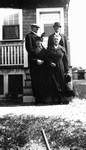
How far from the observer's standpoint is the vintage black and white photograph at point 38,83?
237 inches

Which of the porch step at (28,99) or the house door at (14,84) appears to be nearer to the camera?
the porch step at (28,99)

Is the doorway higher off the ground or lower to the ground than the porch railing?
lower

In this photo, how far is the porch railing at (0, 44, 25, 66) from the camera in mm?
12506

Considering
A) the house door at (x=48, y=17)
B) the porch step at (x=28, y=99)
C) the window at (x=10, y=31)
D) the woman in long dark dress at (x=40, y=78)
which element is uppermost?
the house door at (x=48, y=17)

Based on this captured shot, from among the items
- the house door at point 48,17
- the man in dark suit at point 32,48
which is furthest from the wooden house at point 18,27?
the man in dark suit at point 32,48

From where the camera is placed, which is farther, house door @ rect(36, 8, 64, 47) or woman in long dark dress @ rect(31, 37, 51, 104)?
house door @ rect(36, 8, 64, 47)

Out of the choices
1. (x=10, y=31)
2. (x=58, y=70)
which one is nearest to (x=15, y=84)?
(x=10, y=31)

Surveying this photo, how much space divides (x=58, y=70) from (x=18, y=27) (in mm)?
4635

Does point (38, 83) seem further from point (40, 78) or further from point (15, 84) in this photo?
point (15, 84)

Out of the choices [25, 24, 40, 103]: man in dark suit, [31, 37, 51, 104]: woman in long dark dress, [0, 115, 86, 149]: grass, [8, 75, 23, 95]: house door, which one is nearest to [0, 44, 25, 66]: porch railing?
[8, 75, 23, 95]: house door

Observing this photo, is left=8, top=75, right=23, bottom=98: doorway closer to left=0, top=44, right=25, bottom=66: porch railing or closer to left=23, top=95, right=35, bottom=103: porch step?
left=0, top=44, right=25, bottom=66: porch railing

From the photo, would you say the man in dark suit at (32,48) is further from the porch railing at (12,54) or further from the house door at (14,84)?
the house door at (14,84)

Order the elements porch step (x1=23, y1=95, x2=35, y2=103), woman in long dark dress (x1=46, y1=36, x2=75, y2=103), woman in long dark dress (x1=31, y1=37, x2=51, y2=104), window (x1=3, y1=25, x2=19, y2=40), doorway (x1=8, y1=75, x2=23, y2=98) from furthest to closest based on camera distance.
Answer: window (x1=3, y1=25, x2=19, y2=40)
doorway (x1=8, y1=75, x2=23, y2=98)
porch step (x1=23, y1=95, x2=35, y2=103)
woman in long dark dress (x1=31, y1=37, x2=51, y2=104)
woman in long dark dress (x1=46, y1=36, x2=75, y2=103)

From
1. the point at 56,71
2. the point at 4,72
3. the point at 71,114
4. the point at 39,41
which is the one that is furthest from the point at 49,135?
the point at 4,72
